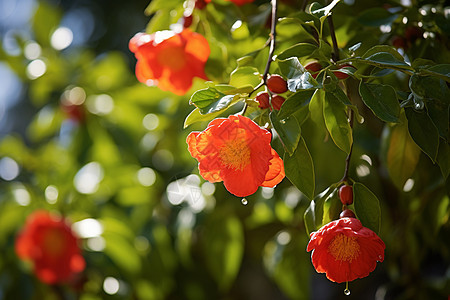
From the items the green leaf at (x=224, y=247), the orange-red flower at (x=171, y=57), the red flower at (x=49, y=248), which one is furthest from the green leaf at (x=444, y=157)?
the red flower at (x=49, y=248)

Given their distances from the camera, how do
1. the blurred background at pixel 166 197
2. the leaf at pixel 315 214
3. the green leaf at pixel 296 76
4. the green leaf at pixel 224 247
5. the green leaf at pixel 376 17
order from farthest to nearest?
the green leaf at pixel 224 247 → the blurred background at pixel 166 197 → the green leaf at pixel 376 17 → the leaf at pixel 315 214 → the green leaf at pixel 296 76

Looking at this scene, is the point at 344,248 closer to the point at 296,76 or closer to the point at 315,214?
the point at 315,214

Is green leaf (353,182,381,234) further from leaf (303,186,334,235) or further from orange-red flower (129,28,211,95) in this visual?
orange-red flower (129,28,211,95)

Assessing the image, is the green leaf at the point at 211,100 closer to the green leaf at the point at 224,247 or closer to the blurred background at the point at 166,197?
the blurred background at the point at 166,197

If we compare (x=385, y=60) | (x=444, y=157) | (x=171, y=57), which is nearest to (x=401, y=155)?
(x=444, y=157)

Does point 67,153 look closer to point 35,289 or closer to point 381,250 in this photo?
point 35,289

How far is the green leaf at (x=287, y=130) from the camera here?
0.56 meters

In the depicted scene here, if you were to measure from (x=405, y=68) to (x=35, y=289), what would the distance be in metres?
1.19

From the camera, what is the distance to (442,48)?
75 centimetres

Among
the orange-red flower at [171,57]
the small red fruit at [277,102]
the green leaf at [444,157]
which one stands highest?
the small red fruit at [277,102]

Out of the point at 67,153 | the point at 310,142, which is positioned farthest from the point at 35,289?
the point at 310,142

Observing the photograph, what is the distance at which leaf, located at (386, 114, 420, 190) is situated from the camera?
0.75 meters

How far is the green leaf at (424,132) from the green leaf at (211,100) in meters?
0.20

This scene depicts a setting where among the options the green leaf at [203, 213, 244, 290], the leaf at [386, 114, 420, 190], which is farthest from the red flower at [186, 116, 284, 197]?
the green leaf at [203, 213, 244, 290]
